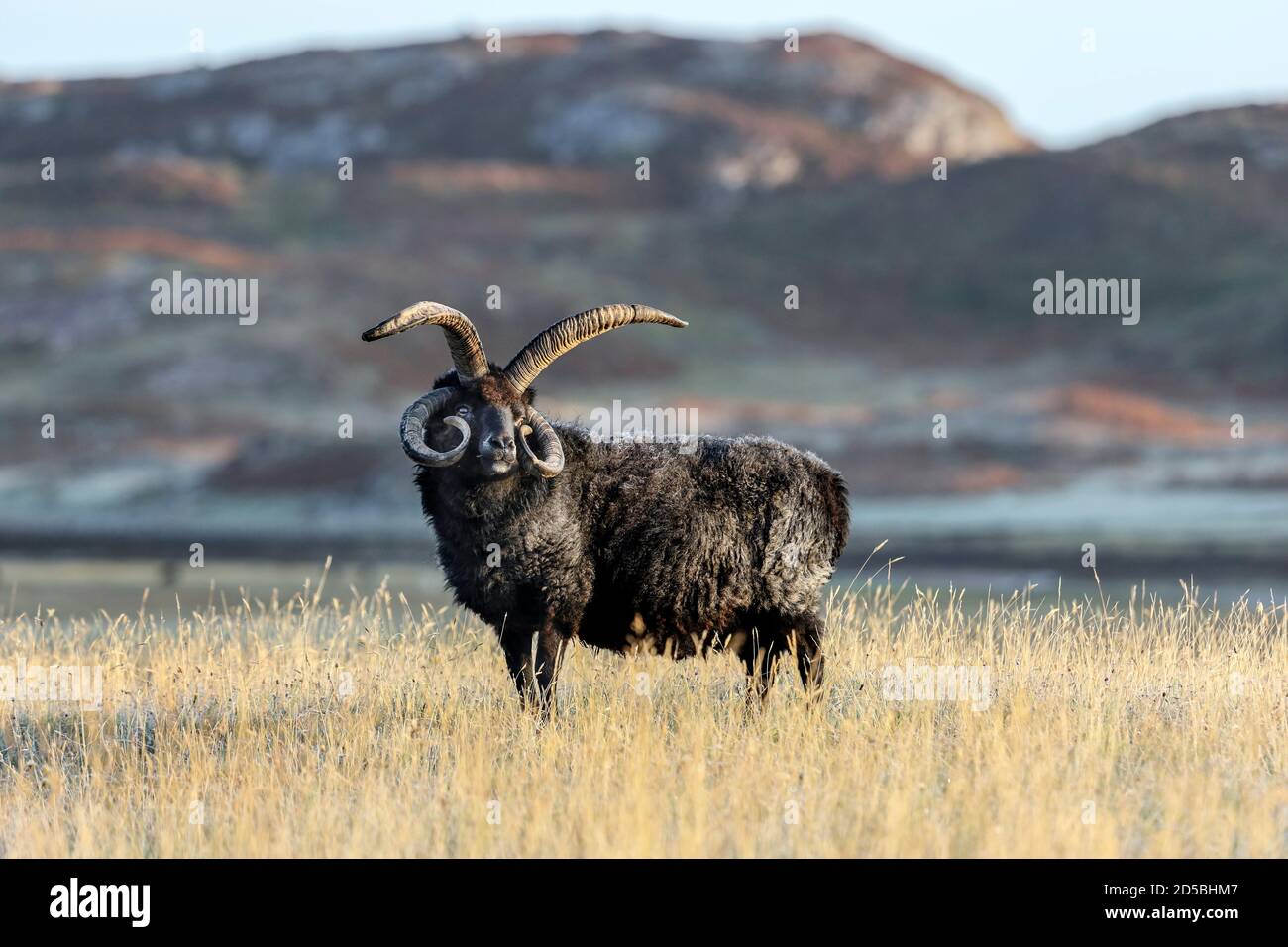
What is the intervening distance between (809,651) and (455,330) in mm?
3245

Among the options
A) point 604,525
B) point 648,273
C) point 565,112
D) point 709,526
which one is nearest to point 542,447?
point 604,525

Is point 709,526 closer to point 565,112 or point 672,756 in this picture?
point 672,756

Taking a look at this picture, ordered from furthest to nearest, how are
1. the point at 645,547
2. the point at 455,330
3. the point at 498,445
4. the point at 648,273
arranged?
1. the point at 648,273
2. the point at 645,547
3. the point at 455,330
4. the point at 498,445

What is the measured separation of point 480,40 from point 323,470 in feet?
307

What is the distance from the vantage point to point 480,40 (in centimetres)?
12950

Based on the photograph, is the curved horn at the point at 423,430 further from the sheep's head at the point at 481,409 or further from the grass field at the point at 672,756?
the grass field at the point at 672,756

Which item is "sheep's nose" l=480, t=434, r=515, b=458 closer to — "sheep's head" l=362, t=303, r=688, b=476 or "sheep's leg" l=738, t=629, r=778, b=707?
"sheep's head" l=362, t=303, r=688, b=476

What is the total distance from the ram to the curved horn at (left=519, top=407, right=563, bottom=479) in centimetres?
1

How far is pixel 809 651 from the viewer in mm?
10469

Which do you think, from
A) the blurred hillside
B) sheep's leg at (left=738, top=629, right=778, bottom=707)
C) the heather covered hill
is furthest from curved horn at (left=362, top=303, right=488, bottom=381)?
the heather covered hill

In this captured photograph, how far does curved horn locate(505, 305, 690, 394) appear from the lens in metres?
9.96

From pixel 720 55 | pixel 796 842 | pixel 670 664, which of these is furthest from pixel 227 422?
pixel 720 55
